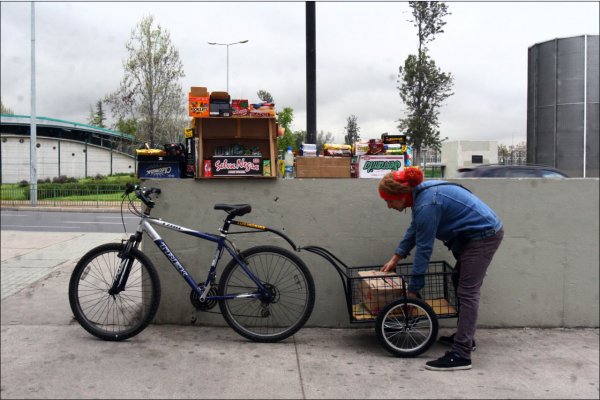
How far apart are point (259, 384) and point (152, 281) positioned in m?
1.41

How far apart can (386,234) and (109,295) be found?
258 centimetres

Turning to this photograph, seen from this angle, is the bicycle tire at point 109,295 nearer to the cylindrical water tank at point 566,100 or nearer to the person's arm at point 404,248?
the person's arm at point 404,248

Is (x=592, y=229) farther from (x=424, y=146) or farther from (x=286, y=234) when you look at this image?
(x=424, y=146)

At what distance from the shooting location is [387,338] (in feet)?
12.8

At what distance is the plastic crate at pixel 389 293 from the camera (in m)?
3.93

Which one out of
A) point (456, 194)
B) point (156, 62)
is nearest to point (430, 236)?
point (456, 194)

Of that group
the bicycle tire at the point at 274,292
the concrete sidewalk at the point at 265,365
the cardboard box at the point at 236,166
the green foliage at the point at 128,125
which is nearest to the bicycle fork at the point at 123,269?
the concrete sidewalk at the point at 265,365

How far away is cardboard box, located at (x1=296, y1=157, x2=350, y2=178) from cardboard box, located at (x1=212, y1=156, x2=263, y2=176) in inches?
15.9

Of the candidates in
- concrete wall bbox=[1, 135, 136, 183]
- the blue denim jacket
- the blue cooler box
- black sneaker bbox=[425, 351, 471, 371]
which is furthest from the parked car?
concrete wall bbox=[1, 135, 136, 183]

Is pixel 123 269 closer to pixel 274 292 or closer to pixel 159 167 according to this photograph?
pixel 159 167

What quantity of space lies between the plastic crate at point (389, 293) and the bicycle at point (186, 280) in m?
0.38

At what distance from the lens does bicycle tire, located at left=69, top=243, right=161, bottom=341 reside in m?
4.16

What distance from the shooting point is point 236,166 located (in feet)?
15.1

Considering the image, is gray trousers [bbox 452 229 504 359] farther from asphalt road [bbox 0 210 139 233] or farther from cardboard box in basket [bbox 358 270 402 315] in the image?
asphalt road [bbox 0 210 139 233]
